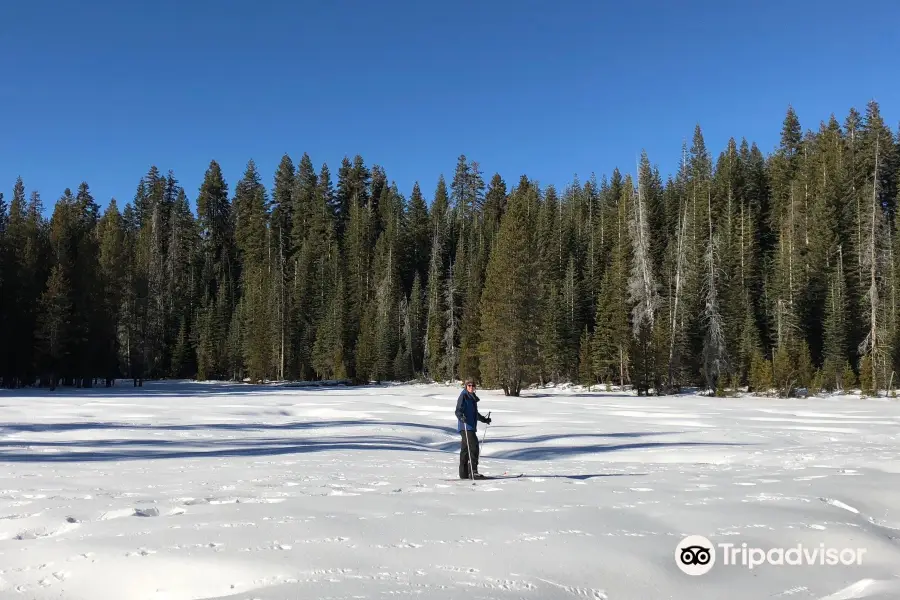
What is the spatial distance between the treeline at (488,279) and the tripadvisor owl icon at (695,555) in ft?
108

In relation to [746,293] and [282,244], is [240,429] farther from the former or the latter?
[282,244]

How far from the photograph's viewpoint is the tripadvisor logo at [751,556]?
18.4 ft

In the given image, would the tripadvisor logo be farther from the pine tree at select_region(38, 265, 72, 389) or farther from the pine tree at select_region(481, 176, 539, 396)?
the pine tree at select_region(38, 265, 72, 389)

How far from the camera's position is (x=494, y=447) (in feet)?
53.6

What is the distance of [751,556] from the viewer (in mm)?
5863

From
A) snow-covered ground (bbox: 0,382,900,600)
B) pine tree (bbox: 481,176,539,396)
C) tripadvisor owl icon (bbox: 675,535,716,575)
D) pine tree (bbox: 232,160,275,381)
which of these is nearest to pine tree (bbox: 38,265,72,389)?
pine tree (bbox: 232,160,275,381)

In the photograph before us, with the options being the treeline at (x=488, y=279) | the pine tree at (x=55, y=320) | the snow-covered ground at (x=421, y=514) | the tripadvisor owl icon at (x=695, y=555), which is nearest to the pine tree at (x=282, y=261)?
the treeline at (x=488, y=279)

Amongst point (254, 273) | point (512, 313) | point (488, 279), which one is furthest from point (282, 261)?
point (512, 313)

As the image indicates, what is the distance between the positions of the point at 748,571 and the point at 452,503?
3.49 metres

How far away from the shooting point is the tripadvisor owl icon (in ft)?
18.0

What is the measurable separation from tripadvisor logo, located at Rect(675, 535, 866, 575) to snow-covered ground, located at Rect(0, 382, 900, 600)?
0.09 m

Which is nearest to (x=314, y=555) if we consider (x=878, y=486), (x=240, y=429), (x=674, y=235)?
(x=878, y=486)

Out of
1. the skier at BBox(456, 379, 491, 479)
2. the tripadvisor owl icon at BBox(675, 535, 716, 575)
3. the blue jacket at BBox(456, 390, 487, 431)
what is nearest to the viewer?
the tripadvisor owl icon at BBox(675, 535, 716, 575)

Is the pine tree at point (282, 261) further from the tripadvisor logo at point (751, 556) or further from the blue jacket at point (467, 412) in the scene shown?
the tripadvisor logo at point (751, 556)
